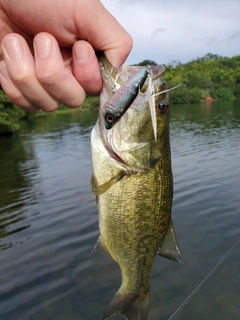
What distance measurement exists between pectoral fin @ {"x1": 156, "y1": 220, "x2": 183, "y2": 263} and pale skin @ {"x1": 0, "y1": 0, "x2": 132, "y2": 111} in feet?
3.91

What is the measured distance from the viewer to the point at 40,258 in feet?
23.2

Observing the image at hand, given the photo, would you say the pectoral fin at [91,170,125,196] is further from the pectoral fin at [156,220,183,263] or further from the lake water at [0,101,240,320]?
the lake water at [0,101,240,320]

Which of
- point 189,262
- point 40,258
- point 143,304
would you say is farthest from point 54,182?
point 143,304

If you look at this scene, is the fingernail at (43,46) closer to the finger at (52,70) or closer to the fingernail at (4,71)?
the finger at (52,70)

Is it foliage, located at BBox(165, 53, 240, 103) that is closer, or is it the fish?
the fish

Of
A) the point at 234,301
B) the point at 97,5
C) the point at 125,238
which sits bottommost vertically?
the point at 234,301

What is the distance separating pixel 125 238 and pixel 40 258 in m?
5.31

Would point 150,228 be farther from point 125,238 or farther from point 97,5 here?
point 97,5

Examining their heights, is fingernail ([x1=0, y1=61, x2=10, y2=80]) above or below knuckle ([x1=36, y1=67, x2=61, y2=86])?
above

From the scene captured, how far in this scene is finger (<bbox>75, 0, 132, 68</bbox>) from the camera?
5.51ft

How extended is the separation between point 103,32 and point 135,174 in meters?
0.93

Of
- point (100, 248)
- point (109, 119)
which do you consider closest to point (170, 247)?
point (100, 248)

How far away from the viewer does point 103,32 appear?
1.74m

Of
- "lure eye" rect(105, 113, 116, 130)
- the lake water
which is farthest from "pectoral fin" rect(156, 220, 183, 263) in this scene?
the lake water
